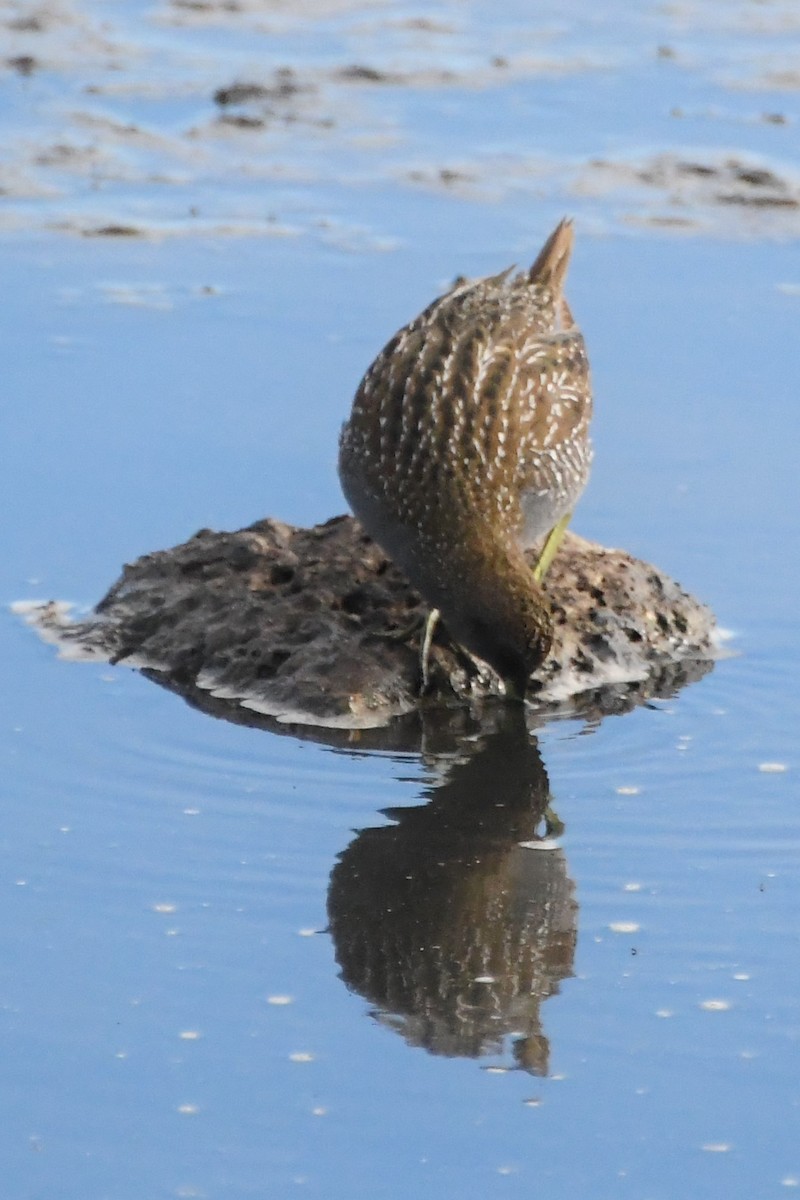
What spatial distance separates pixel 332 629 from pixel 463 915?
1532 millimetres

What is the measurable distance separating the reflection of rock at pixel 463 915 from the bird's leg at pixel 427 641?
483 millimetres

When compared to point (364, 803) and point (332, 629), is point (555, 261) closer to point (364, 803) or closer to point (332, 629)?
point (332, 629)

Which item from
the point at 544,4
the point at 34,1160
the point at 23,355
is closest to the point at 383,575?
the point at 23,355

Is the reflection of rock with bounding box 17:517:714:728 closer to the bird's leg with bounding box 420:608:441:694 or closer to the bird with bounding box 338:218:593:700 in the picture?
the bird's leg with bounding box 420:608:441:694

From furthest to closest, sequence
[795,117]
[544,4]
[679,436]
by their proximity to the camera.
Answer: [544,4] < [795,117] < [679,436]

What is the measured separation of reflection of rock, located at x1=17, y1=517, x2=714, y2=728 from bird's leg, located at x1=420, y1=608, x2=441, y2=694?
26 millimetres

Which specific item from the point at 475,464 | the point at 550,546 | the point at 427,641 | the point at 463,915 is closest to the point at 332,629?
the point at 427,641

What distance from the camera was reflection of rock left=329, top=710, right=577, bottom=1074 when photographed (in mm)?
4938

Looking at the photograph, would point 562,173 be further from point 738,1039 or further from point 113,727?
point 738,1039

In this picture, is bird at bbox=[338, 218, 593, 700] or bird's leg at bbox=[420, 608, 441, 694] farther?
bird's leg at bbox=[420, 608, 441, 694]

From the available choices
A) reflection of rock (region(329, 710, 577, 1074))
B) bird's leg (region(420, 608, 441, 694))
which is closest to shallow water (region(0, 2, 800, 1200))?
reflection of rock (region(329, 710, 577, 1074))

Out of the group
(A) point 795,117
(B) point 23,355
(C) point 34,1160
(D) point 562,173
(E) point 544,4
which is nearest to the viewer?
(C) point 34,1160

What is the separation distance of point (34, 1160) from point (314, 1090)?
1.87 feet

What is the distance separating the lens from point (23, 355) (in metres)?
8.84
